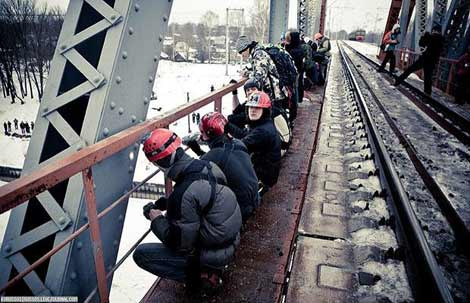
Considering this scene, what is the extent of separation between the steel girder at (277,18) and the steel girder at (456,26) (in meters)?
7.14

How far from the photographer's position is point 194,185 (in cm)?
220

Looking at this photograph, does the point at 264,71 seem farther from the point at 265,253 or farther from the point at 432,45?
the point at 432,45

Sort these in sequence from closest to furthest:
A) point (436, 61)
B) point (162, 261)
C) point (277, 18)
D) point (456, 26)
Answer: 1. point (162, 261)
2. point (277, 18)
3. point (436, 61)
4. point (456, 26)

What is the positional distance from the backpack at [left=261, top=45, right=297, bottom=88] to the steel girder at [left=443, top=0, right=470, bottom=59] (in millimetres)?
8590

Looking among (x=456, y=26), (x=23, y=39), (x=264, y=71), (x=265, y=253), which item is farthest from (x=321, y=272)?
(x=23, y=39)

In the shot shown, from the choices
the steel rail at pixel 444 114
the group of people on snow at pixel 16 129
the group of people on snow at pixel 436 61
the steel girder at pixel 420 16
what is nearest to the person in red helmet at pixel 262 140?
the steel rail at pixel 444 114

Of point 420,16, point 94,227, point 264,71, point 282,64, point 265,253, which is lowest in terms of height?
point 265,253

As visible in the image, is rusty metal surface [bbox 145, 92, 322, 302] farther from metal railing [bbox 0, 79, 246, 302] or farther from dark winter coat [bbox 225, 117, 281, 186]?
metal railing [bbox 0, 79, 246, 302]

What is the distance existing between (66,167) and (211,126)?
5.71 ft

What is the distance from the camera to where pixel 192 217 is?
221cm

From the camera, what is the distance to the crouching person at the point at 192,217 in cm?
221

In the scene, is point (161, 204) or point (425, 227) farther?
point (425, 227)

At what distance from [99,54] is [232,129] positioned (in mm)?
2298

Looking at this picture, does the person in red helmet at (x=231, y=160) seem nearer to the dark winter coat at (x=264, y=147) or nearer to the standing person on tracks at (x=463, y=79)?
the dark winter coat at (x=264, y=147)
